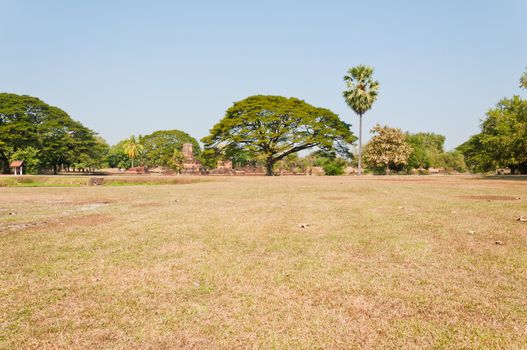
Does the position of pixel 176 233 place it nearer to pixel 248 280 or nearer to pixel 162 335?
pixel 248 280

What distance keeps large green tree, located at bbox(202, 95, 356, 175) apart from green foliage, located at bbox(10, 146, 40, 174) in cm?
3038

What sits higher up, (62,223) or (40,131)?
(40,131)

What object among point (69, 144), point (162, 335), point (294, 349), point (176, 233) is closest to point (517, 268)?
point (294, 349)

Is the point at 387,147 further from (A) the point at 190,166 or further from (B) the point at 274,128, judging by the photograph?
(A) the point at 190,166

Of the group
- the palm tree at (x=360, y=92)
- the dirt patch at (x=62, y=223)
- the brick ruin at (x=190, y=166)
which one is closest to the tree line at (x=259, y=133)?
the palm tree at (x=360, y=92)

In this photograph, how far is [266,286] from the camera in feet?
14.8

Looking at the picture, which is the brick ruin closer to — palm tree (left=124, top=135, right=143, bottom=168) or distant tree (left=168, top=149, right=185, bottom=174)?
distant tree (left=168, top=149, right=185, bottom=174)

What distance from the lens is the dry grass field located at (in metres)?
3.28

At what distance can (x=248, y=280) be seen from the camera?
4758mm

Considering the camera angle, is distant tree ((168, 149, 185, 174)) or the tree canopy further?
the tree canopy

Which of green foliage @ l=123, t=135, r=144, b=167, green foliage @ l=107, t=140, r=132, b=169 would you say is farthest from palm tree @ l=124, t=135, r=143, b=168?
green foliage @ l=107, t=140, r=132, b=169

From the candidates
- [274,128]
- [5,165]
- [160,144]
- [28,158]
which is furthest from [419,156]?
[5,165]

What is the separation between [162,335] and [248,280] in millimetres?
1692

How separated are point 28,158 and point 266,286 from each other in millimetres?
63485
